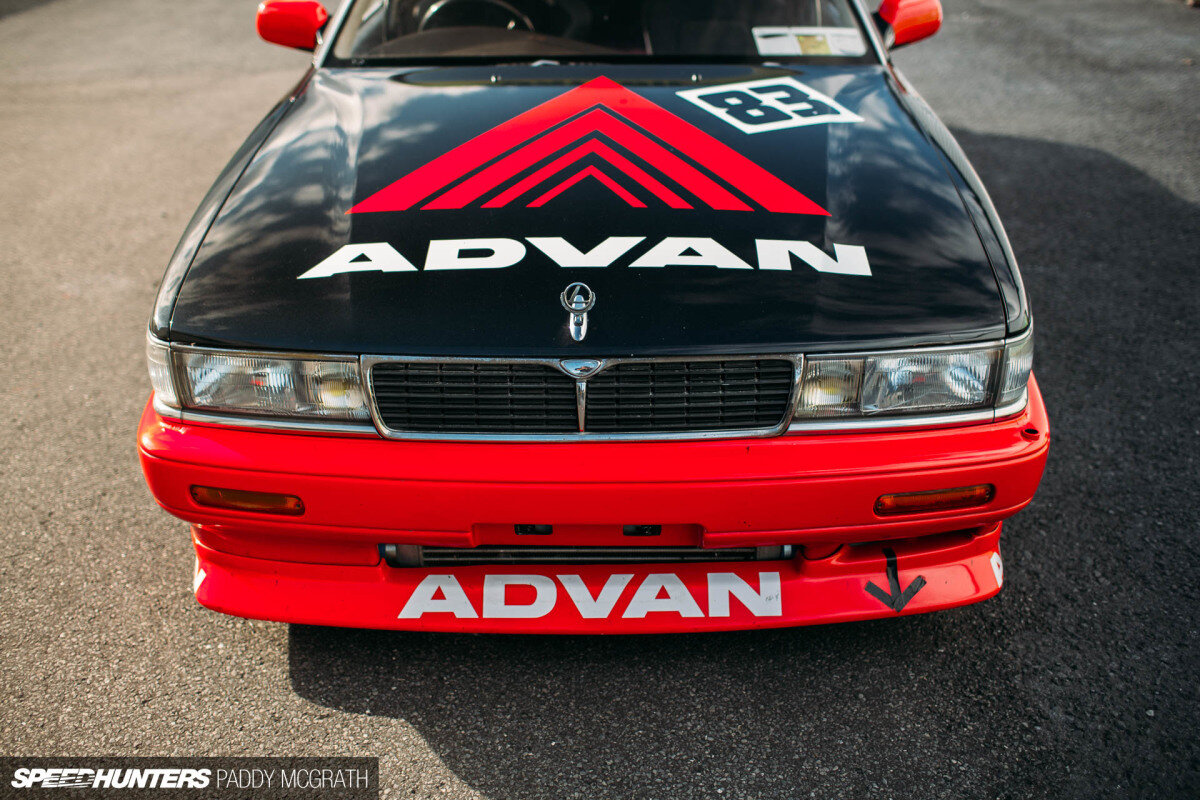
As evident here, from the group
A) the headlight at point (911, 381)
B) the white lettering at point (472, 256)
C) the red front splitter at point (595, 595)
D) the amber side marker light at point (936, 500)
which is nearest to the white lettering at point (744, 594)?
the red front splitter at point (595, 595)

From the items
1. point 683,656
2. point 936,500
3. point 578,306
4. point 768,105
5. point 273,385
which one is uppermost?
point 768,105

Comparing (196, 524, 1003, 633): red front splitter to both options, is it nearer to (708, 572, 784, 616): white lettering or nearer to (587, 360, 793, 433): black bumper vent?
(708, 572, 784, 616): white lettering

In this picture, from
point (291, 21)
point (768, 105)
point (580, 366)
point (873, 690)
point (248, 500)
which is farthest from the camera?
point (291, 21)

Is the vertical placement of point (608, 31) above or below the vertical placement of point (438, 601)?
above

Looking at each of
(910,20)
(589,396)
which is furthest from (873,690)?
(910,20)

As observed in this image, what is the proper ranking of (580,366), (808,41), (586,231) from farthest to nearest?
(808,41)
(586,231)
(580,366)

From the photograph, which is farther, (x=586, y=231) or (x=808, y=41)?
(x=808, y=41)

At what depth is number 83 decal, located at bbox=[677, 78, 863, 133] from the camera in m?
2.39

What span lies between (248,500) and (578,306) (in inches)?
30.1

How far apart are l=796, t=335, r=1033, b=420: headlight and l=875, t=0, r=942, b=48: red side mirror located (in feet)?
5.70

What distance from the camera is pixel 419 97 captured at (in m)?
2.55

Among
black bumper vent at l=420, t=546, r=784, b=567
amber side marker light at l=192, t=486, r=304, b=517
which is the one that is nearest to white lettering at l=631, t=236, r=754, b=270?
black bumper vent at l=420, t=546, r=784, b=567

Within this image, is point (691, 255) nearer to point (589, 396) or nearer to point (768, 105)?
A: point (589, 396)

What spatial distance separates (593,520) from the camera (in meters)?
1.80
